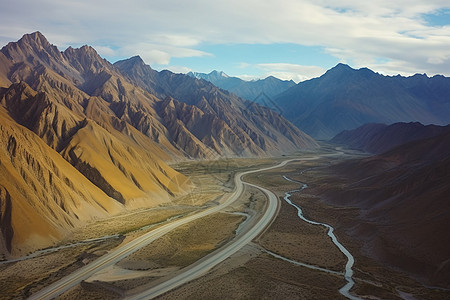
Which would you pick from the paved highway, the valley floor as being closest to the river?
the valley floor

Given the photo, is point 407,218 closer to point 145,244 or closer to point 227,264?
point 227,264

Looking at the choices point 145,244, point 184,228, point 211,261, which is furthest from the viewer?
point 184,228

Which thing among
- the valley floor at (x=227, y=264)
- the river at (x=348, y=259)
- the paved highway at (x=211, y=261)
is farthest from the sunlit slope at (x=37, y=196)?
the river at (x=348, y=259)

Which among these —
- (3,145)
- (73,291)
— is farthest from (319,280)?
(3,145)

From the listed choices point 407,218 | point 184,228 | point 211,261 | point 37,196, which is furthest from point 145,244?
point 407,218

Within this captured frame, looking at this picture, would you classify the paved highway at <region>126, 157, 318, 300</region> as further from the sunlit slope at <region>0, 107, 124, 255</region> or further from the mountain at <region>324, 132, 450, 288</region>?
the sunlit slope at <region>0, 107, 124, 255</region>

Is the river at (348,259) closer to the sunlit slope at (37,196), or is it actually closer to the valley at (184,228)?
the valley at (184,228)
